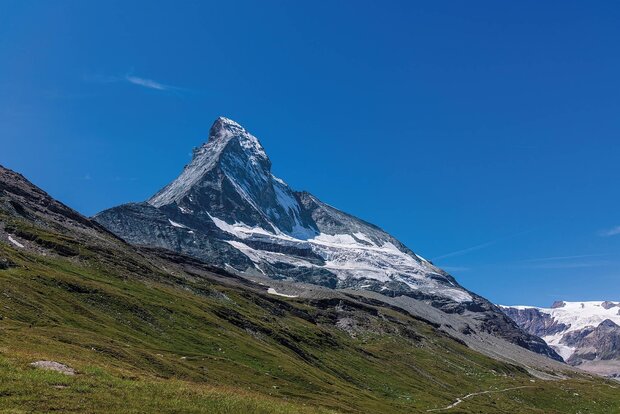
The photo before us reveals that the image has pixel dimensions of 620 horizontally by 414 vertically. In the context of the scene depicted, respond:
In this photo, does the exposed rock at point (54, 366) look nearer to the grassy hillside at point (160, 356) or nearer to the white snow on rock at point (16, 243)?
the grassy hillside at point (160, 356)

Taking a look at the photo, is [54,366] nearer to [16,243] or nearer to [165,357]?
[165,357]

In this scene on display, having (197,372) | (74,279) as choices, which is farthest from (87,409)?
(74,279)

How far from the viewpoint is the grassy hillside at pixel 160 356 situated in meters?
40.8

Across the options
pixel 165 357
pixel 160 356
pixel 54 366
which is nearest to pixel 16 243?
pixel 165 357

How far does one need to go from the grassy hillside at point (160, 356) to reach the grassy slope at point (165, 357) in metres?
0.23

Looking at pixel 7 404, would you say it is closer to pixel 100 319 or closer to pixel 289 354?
pixel 100 319

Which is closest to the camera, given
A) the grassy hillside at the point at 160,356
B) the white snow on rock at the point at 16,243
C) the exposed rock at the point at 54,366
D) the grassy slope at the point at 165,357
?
the grassy slope at the point at 165,357

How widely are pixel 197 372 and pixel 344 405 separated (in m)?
26.4

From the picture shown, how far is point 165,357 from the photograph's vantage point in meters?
73.1

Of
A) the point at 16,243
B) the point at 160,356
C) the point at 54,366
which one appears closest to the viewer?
the point at 54,366

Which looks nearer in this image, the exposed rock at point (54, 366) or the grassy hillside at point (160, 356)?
the grassy hillside at point (160, 356)

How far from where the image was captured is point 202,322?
120 m

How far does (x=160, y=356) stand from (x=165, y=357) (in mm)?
1989

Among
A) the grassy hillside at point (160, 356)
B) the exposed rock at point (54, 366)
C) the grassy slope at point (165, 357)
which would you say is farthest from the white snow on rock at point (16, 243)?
the exposed rock at point (54, 366)
